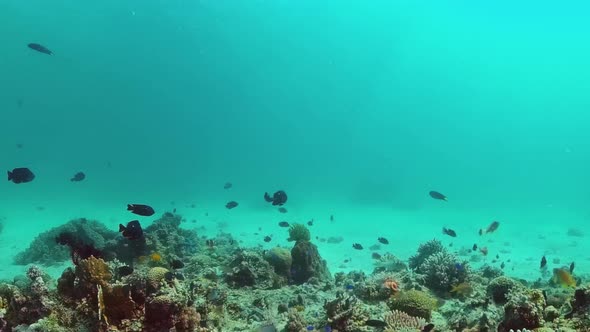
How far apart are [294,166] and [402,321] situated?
449 ft

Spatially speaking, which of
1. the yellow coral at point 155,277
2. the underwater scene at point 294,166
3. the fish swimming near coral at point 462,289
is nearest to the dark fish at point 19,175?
the underwater scene at point 294,166

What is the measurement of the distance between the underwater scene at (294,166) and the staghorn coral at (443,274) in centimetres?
7

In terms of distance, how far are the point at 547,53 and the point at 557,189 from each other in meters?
48.6

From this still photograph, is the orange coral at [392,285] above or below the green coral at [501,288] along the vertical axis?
above

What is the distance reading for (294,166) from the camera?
14388 centimetres

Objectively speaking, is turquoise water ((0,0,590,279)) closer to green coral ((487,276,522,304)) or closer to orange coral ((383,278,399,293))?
orange coral ((383,278,399,293))

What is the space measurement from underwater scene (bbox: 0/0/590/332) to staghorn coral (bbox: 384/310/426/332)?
4cm

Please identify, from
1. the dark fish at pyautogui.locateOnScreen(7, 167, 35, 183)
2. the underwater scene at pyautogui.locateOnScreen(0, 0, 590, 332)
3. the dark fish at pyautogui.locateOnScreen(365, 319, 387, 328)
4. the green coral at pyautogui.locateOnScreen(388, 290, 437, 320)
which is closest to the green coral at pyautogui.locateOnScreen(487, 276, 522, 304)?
the underwater scene at pyautogui.locateOnScreen(0, 0, 590, 332)

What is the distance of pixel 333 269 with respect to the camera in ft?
59.4

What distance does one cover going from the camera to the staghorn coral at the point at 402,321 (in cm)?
677

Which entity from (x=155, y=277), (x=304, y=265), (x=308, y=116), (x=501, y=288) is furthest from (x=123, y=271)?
(x=308, y=116)

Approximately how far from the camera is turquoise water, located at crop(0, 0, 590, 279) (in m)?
48.6

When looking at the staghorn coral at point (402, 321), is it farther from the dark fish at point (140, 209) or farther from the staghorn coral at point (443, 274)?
the dark fish at point (140, 209)

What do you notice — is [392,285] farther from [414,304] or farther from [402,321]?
[402,321]
